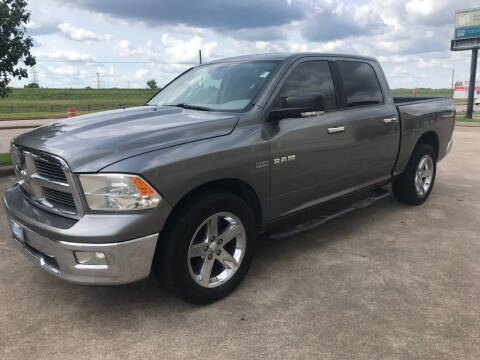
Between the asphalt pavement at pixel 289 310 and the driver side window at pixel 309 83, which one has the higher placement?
the driver side window at pixel 309 83

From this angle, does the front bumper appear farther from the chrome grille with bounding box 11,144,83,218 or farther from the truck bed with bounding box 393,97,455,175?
the truck bed with bounding box 393,97,455,175

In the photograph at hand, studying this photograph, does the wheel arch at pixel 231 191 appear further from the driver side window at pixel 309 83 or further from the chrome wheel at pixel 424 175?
the chrome wheel at pixel 424 175

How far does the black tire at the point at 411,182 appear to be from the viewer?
5.13 metres

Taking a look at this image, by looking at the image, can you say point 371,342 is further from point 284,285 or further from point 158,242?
point 158,242

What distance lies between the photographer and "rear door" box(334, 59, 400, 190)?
4051mm

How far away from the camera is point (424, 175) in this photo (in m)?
5.46

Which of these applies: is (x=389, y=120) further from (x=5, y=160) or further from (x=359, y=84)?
(x=5, y=160)

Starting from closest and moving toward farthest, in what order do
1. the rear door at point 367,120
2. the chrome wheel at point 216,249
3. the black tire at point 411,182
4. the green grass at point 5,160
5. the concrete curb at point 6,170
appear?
the chrome wheel at point 216,249 → the rear door at point 367,120 → the black tire at point 411,182 → the concrete curb at point 6,170 → the green grass at point 5,160

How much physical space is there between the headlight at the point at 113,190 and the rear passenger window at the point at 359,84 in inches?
98.6

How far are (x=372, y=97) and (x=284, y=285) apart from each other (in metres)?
2.40

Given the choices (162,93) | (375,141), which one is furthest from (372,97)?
(162,93)

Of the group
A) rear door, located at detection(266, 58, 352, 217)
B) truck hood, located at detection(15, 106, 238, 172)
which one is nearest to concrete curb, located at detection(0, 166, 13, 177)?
truck hood, located at detection(15, 106, 238, 172)

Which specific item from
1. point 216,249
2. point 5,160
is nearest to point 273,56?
point 216,249

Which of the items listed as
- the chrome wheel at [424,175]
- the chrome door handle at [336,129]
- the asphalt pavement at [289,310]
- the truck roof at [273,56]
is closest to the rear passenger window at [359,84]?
the truck roof at [273,56]
